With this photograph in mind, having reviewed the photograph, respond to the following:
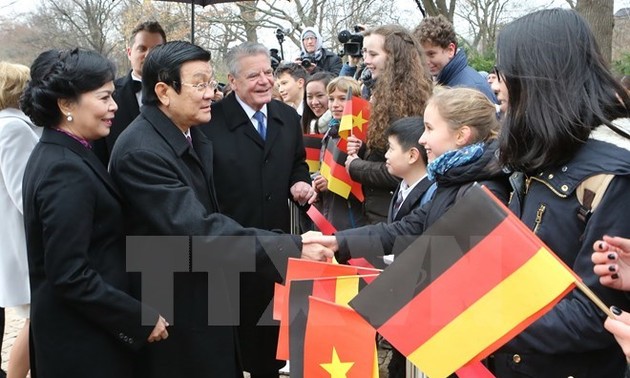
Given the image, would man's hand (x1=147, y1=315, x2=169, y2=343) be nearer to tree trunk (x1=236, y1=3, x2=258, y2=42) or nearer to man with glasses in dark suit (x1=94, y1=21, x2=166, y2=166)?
man with glasses in dark suit (x1=94, y1=21, x2=166, y2=166)

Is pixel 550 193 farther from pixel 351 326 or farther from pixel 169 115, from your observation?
pixel 169 115

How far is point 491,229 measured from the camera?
6.25ft

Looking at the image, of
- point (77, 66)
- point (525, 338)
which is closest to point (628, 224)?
point (525, 338)

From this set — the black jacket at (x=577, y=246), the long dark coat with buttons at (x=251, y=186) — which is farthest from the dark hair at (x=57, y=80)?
the black jacket at (x=577, y=246)

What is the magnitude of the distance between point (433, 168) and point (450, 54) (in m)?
2.40

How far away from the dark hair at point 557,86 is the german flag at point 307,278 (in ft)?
3.10

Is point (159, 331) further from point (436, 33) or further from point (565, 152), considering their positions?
point (436, 33)

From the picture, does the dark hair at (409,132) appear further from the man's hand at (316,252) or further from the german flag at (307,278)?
the german flag at (307,278)

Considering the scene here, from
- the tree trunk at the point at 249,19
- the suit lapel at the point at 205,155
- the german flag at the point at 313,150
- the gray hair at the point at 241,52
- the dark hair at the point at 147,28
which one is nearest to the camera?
the suit lapel at the point at 205,155

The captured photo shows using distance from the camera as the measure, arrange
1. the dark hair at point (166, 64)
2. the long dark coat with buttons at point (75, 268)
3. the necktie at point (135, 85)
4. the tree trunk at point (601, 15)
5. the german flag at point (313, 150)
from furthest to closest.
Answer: the tree trunk at point (601, 15)
the german flag at point (313, 150)
the necktie at point (135, 85)
the dark hair at point (166, 64)
the long dark coat with buttons at point (75, 268)

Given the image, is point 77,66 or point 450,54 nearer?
point 77,66

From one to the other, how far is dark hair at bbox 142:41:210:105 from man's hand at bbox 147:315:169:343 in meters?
0.99

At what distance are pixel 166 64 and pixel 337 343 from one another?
1.48 m

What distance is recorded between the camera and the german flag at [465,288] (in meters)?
1.84
